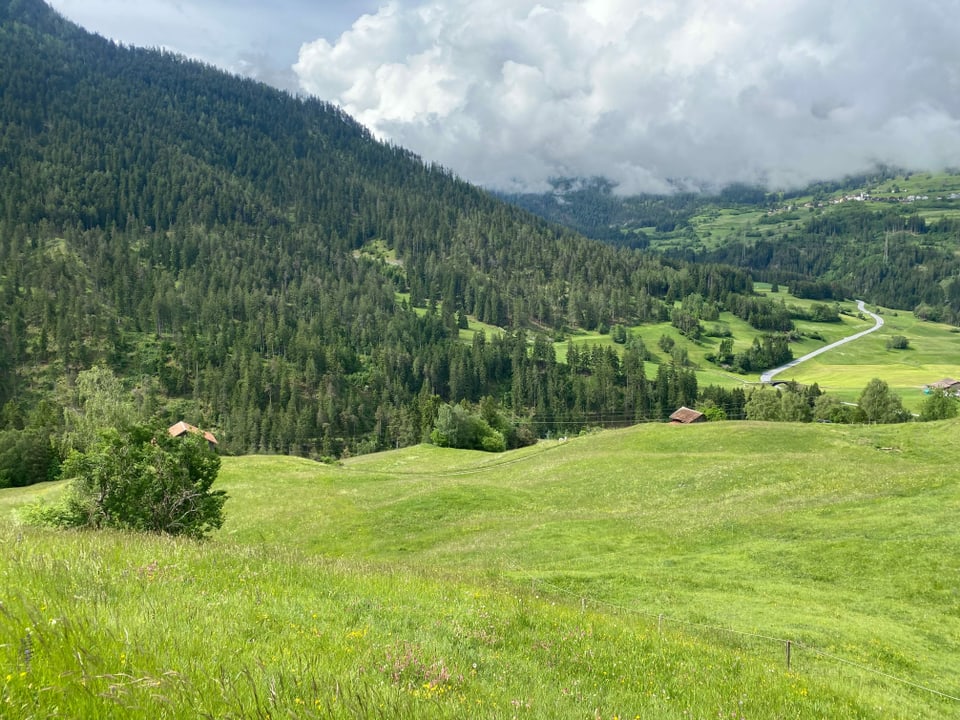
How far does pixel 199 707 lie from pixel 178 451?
28.1 m

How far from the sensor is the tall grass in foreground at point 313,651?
15.0 feet

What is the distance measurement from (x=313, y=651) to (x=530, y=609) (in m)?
6.74

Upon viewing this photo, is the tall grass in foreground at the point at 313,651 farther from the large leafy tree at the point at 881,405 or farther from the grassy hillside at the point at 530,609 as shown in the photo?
the large leafy tree at the point at 881,405

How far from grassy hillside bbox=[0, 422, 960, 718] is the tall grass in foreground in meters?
0.04

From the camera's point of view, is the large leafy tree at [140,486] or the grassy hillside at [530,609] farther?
the large leafy tree at [140,486]

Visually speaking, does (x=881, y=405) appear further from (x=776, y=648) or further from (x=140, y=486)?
(x=140, y=486)

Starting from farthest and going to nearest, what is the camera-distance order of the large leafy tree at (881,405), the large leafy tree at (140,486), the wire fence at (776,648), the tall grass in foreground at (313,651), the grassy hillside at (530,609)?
the large leafy tree at (881,405) < the large leafy tree at (140,486) < the wire fence at (776,648) < the grassy hillside at (530,609) < the tall grass in foreground at (313,651)

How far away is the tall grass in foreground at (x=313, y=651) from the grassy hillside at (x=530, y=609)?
4 centimetres

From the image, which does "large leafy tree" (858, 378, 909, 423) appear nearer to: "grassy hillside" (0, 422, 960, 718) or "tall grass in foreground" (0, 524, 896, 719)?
"grassy hillside" (0, 422, 960, 718)

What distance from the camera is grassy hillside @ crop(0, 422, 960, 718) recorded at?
17.4 feet

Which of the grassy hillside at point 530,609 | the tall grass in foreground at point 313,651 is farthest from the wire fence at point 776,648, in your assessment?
the tall grass in foreground at point 313,651

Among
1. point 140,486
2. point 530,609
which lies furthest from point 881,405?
point 140,486

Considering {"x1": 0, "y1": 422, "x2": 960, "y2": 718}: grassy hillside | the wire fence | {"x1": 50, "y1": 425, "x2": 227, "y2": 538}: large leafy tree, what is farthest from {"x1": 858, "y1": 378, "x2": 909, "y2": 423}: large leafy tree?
{"x1": 50, "y1": 425, "x2": 227, "y2": 538}: large leafy tree

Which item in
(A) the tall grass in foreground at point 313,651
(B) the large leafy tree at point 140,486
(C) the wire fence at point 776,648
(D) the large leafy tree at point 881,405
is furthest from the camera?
(D) the large leafy tree at point 881,405
